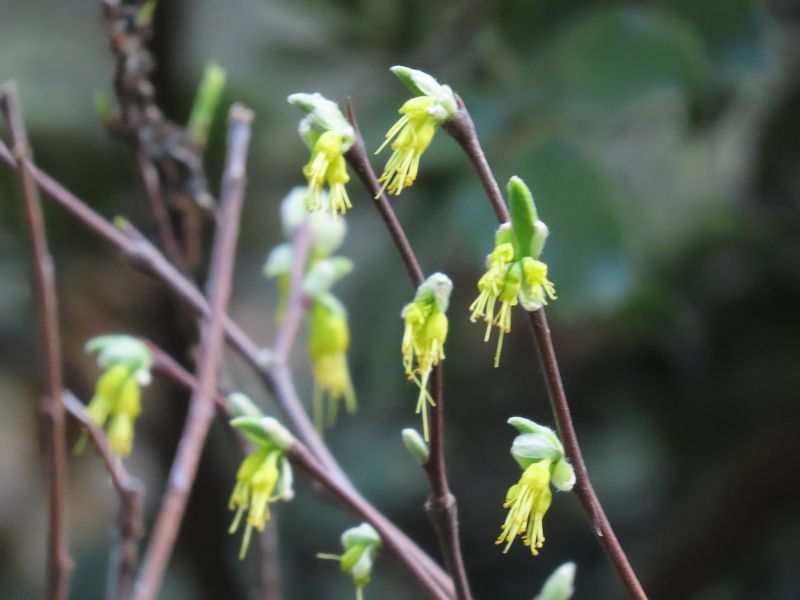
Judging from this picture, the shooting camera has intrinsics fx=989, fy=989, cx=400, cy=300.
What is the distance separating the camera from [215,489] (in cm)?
114

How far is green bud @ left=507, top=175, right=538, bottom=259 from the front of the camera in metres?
0.27

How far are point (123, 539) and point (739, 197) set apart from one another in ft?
3.45

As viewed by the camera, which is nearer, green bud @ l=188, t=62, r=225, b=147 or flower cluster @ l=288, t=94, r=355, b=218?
flower cluster @ l=288, t=94, r=355, b=218

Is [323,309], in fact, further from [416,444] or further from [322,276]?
[416,444]

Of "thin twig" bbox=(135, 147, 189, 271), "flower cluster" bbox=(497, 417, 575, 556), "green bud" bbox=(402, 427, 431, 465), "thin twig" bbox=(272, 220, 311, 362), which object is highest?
"thin twig" bbox=(135, 147, 189, 271)

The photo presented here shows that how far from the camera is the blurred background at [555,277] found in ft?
2.95

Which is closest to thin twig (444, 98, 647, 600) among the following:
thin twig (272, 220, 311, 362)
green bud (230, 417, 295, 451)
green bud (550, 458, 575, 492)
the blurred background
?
green bud (550, 458, 575, 492)

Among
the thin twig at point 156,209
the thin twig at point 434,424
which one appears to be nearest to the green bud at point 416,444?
the thin twig at point 434,424

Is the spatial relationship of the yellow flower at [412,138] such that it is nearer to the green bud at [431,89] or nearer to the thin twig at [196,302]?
the green bud at [431,89]

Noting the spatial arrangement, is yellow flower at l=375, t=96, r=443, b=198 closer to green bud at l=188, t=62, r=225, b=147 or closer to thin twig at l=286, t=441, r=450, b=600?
thin twig at l=286, t=441, r=450, b=600

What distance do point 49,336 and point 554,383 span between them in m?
0.21

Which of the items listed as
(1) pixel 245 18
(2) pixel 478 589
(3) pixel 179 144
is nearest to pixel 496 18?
(3) pixel 179 144

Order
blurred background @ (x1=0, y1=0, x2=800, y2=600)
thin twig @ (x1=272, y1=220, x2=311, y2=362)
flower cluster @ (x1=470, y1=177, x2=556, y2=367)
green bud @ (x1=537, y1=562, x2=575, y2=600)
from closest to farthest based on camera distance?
flower cluster @ (x1=470, y1=177, x2=556, y2=367), green bud @ (x1=537, y1=562, x2=575, y2=600), thin twig @ (x1=272, y1=220, x2=311, y2=362), blurred background @ (x1=0, y1=0, x2=800, y2=600)

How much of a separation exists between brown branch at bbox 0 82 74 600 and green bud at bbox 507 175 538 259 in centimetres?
19
